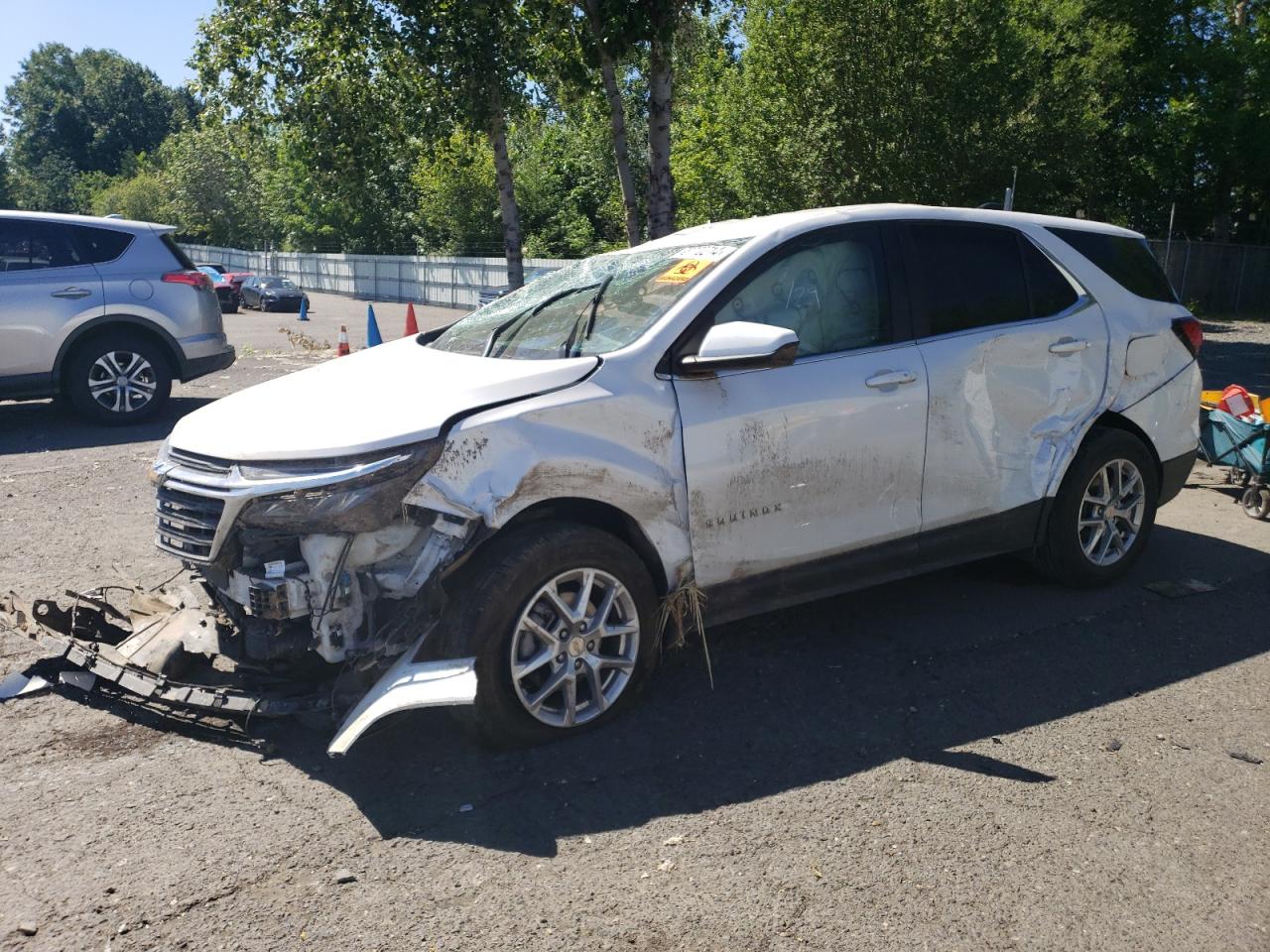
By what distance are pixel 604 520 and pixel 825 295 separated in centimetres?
139

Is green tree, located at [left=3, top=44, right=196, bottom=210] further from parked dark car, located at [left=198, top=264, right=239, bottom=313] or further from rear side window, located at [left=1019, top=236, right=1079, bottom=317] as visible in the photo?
rear side window, located at [left=1019, top=236, right=1079, bottom=317]

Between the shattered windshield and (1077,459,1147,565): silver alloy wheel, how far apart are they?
2.27m

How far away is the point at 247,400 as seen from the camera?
179 inches

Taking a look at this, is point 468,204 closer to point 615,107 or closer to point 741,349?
point 615,107

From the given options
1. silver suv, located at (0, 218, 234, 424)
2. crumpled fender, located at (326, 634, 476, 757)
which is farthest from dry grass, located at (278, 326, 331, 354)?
crumpled fender, located at (326, 634, 476, 757)

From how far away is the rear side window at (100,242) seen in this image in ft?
33.9

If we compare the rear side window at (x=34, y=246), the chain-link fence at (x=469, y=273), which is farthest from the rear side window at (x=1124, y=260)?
the chain-link fence at (x=469, y=273)

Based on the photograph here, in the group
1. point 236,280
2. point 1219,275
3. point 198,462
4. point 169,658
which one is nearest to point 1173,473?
point 198,462

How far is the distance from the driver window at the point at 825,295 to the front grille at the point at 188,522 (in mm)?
2018

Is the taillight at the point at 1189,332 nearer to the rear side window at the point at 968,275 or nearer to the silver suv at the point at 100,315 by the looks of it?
the rear side window at the point at 968,275

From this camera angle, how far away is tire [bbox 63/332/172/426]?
34.1ft

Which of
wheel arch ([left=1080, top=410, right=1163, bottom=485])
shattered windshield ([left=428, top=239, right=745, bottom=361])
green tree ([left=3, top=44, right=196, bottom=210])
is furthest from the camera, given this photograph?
green tree ([left=3, top=44, right=196, bottom=210])

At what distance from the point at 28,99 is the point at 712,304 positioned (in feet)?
404

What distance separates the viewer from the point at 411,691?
373cm
